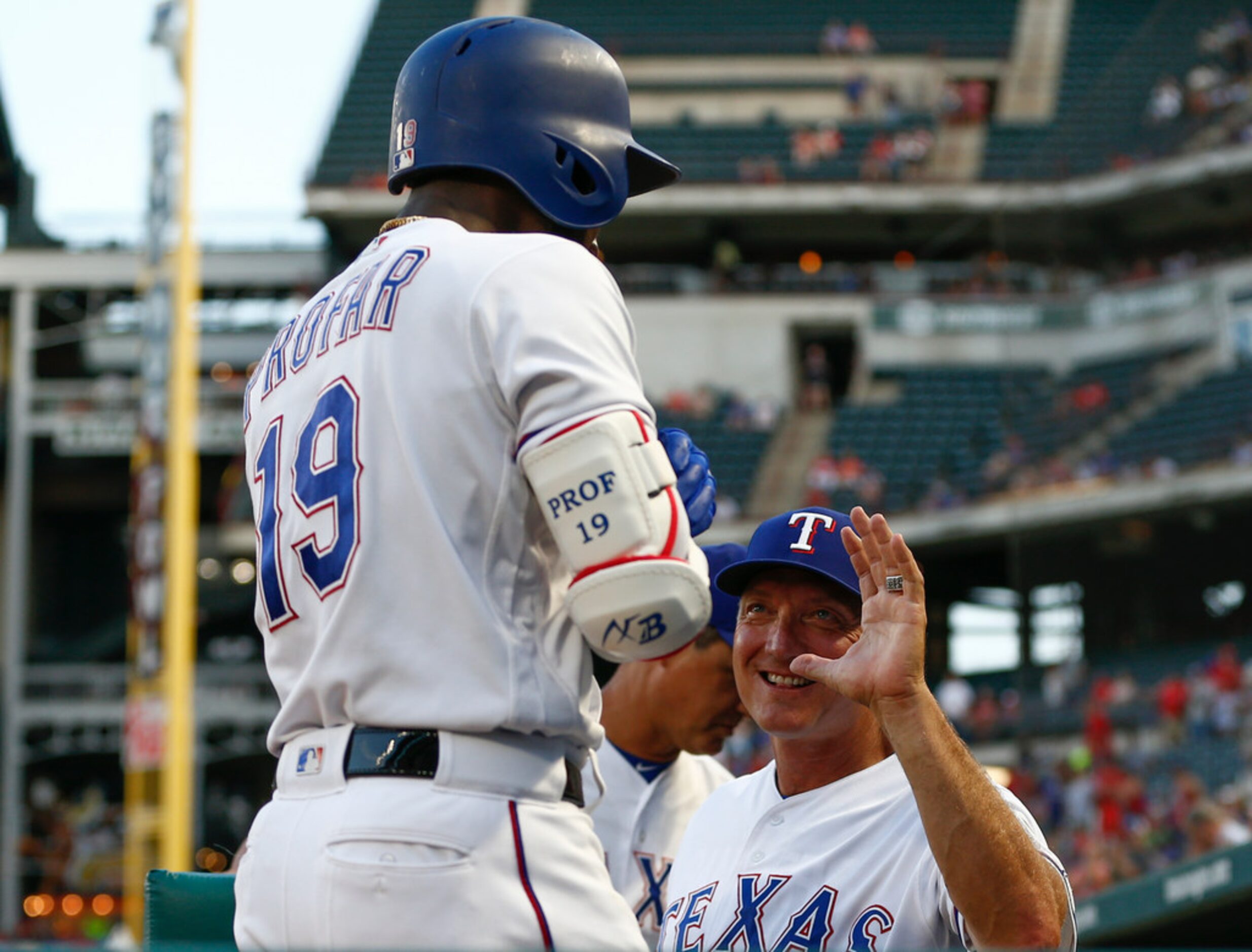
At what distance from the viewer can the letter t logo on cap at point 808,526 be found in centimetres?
333

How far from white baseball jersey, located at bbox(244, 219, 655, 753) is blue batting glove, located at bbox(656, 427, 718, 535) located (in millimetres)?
184

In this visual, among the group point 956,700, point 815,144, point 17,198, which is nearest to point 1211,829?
point 956,700

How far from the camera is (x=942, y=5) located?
3234 centimetres

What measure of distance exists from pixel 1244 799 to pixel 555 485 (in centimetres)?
1267

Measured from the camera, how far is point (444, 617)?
2102 millimetres

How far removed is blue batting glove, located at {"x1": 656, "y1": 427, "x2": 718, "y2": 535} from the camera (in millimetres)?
2309

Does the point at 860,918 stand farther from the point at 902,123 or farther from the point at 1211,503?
the point at 902,123

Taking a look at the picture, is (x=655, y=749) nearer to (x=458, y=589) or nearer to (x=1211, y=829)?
(x=458, y=589)

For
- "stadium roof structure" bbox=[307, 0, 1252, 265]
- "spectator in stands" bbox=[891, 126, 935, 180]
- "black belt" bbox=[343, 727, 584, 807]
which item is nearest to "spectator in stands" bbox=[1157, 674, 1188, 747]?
"stadium roof structure" bbox=[307, 0, 1252, 265]

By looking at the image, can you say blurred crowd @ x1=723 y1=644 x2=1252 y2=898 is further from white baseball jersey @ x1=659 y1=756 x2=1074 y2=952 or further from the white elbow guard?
the white elbow guard

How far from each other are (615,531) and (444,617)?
26 centimetres

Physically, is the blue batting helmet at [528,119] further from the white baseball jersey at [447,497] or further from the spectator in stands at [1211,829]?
the spectator in stands at [1211,829]

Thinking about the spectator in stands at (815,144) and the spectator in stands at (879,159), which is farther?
the spectator in stands at (815,144)

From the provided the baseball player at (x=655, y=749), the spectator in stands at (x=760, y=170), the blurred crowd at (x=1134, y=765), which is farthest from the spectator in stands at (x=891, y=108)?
the baseball player at (x=655, y=749)
